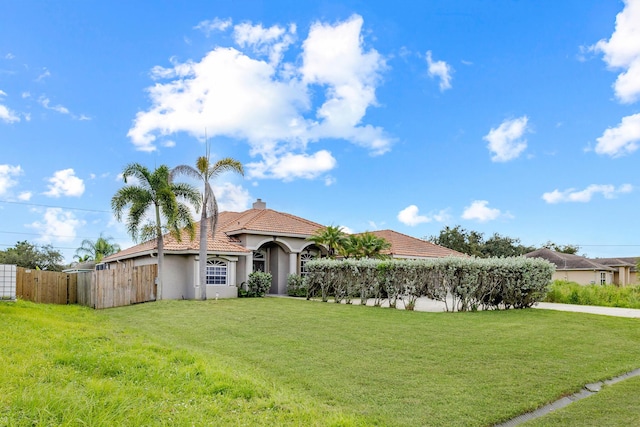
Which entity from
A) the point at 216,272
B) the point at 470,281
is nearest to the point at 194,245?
the point at 216,272

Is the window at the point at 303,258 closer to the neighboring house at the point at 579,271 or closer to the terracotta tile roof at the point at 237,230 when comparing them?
the terracotta tile roof at the point at 237,230

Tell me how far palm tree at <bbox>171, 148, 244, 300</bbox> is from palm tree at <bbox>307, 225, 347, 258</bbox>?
7012 millimetres

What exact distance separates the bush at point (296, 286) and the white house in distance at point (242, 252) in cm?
71

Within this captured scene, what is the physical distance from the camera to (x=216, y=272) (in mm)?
22984

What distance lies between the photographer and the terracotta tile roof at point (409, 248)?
2880 centimetres

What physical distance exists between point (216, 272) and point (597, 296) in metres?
18.6

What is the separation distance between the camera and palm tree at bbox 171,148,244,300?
21109 millimetres

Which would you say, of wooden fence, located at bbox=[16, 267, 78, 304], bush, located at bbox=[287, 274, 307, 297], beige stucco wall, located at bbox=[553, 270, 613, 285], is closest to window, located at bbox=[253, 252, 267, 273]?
bush, located at bbox=[287, 274, 307, 297]

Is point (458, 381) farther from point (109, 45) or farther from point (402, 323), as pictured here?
point (109, 45)

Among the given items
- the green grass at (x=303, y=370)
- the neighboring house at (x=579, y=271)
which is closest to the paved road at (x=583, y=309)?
the green grass at (x=303, y=370)

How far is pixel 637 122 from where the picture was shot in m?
15.3

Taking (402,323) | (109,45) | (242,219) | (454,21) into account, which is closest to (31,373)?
(402,323)

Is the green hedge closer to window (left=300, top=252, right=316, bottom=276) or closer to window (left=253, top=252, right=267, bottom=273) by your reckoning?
window (left=300, top=252, right=316, bottom=276)

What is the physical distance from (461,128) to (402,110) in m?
2.58
